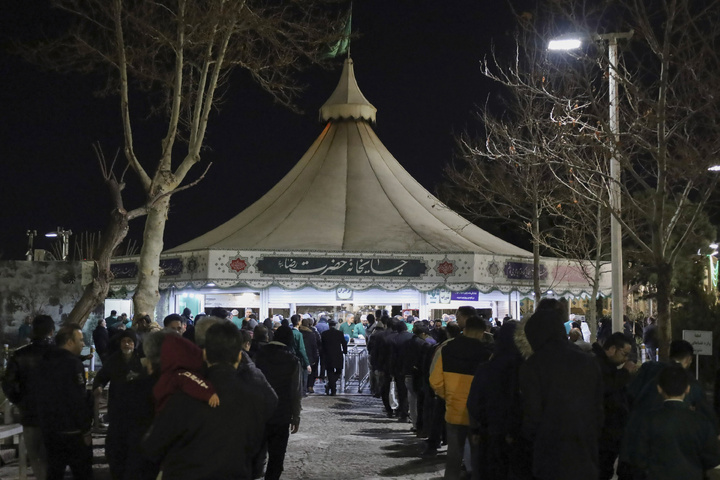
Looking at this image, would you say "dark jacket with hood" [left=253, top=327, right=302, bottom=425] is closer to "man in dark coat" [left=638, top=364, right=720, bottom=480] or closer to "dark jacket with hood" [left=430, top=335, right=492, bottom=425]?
"dark jacket with hood" [left=430, top=335, right=492, bottom=425]

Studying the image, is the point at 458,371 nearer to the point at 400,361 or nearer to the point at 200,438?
the point at 200,438

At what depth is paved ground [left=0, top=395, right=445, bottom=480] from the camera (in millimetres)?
8992

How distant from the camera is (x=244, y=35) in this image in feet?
51.5

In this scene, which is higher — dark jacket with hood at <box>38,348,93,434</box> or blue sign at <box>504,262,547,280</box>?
blue sign at <box>504,262,547,280</box>

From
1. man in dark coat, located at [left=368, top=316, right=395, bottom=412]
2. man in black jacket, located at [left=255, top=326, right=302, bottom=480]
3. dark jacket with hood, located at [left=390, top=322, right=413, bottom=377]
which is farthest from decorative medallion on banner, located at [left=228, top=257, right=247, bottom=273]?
man in black jacket, located at [left=255, top=326, right=302, bottom=480]

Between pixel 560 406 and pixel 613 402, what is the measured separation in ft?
5.15

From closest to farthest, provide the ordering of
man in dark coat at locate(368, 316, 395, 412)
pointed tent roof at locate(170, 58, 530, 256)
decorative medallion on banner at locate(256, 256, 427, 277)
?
man in dark coat at locate(368, 316, 395, 412) < decorative medallion on banner at locate(256, 256, 427, 277) < pointed tent roof at locate(170, 58, 530, 256)

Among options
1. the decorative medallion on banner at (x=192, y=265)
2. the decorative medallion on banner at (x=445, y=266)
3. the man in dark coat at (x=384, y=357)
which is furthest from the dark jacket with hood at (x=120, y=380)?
the decorative medallion on banner at (x=445, y=266)

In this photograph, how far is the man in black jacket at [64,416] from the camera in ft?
21.0

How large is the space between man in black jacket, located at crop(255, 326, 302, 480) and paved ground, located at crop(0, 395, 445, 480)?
935mm

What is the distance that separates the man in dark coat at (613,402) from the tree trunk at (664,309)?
339 cm

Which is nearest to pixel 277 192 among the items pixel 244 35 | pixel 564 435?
pixel 244 35

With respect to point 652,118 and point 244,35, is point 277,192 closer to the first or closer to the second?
point 244,35

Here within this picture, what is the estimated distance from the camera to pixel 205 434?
13.6 feet
